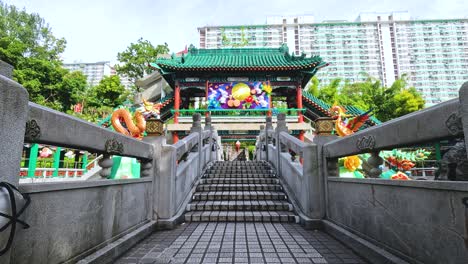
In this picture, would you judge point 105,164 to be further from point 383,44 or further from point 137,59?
point 383,44

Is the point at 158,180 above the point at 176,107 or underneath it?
underneath

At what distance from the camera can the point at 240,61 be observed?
22.6m

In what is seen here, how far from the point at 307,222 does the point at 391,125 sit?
8.36 ft

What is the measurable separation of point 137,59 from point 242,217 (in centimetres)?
3020

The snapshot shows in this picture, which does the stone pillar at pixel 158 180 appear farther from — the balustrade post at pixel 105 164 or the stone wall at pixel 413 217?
the stone wall at pixel 413 217

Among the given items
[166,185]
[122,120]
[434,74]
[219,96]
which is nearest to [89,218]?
[166,185]

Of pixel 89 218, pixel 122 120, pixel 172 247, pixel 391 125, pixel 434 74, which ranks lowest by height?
pixel 172 247

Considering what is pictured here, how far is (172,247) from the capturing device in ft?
11.8

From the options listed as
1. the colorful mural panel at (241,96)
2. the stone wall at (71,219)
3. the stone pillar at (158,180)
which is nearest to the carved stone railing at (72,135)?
the stone wall at (71,219)

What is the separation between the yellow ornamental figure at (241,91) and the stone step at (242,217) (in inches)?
555

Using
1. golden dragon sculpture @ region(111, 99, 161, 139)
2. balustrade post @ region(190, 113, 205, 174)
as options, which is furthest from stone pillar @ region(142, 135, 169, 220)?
balustrade post @ region(190, 113, 205, 174)

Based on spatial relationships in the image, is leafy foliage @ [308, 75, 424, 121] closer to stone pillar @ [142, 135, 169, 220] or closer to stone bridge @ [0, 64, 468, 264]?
stone bridge @ [0, 64, 468, 264]

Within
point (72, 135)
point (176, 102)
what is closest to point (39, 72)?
point (176, 102)

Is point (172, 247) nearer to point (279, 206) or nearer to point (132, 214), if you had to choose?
point (132, 214)
